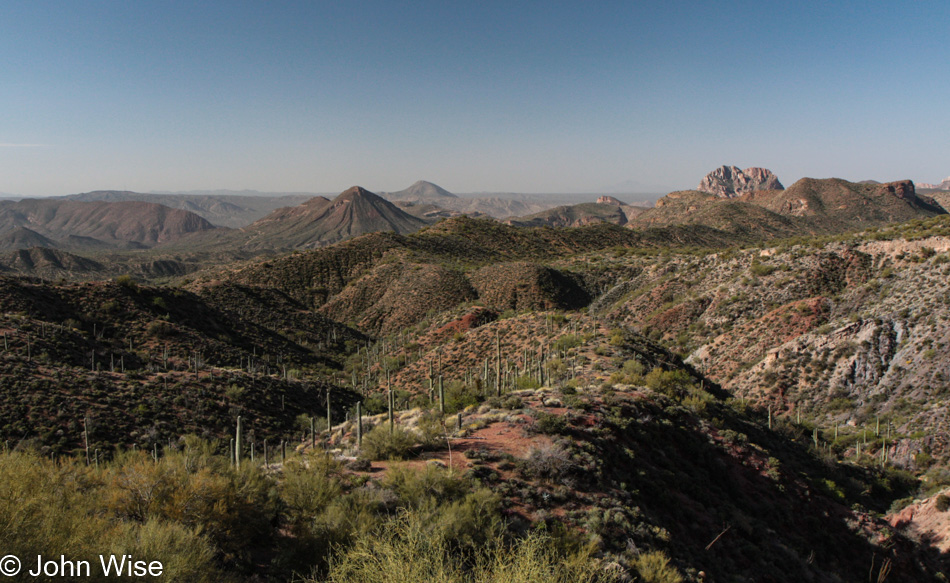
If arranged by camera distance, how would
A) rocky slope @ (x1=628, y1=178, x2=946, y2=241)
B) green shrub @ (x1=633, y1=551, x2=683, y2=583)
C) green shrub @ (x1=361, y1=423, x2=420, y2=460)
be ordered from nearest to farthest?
green shrub @ (x1=633, y1=551, x2=683, y2=583) < green shrub @ (x1=361, y1=423, x2=420, y2=460) < rocky slope @ (x1=628, y1=178, x2=946, y2=241)

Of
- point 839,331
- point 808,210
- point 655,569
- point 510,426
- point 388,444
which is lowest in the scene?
point 655,569

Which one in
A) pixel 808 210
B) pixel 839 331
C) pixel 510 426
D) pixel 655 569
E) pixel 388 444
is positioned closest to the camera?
pixel 655 569

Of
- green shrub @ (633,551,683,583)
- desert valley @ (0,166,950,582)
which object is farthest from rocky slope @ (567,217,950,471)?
green shrub @ (633,551,683,583)

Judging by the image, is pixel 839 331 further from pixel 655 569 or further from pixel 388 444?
pixel 388 444

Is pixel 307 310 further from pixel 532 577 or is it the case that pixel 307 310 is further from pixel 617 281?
pixel 532 577

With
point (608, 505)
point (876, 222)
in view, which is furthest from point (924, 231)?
point (876, 222)

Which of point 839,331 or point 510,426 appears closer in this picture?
point 510,426

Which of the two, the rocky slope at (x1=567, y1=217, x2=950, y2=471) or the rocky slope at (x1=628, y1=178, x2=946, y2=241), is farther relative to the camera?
the rocky slope at (x1=628, y1=178, x2=946, y2=241)

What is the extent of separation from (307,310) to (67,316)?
92.6ft

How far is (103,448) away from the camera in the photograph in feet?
68.5

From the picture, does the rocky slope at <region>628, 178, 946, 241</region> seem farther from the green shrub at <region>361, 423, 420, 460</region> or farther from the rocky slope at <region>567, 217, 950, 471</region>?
the green shrub at <region>361, 423, 420, 460</region>

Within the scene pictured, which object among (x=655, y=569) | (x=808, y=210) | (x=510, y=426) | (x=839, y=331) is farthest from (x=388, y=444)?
(x=808, y=210)

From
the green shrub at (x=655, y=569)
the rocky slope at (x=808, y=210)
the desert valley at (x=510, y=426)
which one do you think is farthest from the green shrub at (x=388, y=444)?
the rocky slope at (x=808, y=210)

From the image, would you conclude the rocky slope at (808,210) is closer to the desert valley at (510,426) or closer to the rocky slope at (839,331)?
the desert valley at (510,426)
